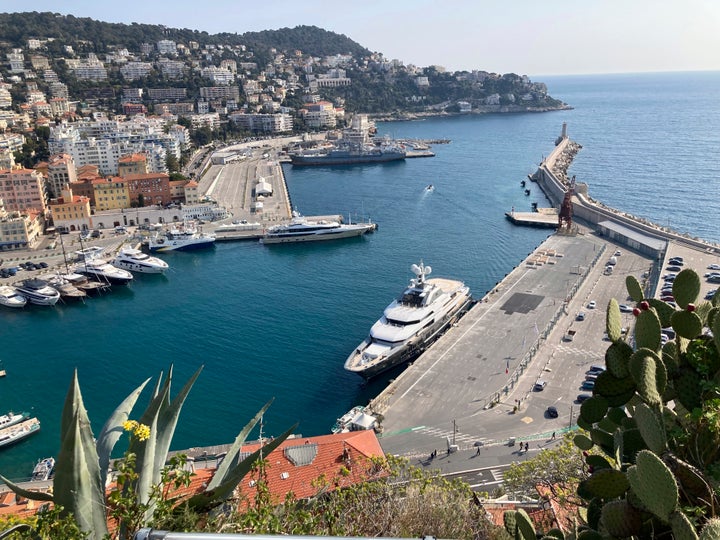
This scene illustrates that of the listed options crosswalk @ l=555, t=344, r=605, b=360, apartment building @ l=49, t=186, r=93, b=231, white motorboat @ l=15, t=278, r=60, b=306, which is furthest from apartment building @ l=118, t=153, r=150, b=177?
crosswalk @ l=555, t=344, r=605, b=360

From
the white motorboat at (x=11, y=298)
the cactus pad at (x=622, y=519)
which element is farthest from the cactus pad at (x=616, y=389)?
the white motorboat at (x=11, y=298)

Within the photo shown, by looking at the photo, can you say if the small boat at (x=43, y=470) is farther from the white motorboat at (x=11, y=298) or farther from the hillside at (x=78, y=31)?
the hillside at (x=78, y=31)

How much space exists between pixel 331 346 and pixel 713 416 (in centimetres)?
2064

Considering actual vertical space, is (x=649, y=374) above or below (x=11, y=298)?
above

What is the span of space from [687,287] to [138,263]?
3399 cm

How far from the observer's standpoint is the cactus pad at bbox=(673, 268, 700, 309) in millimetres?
5578

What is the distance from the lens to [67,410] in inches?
177

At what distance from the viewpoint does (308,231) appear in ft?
138

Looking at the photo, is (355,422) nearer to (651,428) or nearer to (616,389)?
(616,389)

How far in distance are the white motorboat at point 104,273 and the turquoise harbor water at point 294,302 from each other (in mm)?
696

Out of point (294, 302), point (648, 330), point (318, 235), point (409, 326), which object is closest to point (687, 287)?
point (648, 330)

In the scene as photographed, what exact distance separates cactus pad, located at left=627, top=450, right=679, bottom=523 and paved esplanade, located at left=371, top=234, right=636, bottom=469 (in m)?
12.6

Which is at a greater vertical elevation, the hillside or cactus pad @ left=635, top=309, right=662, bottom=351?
the hillside

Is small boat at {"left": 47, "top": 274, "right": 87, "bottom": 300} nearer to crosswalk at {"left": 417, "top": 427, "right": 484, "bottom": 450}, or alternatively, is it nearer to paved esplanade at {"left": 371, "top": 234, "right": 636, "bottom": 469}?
paved esplanade at {"left": 371, "top": 234, "right": 636, "bottom": 469}
